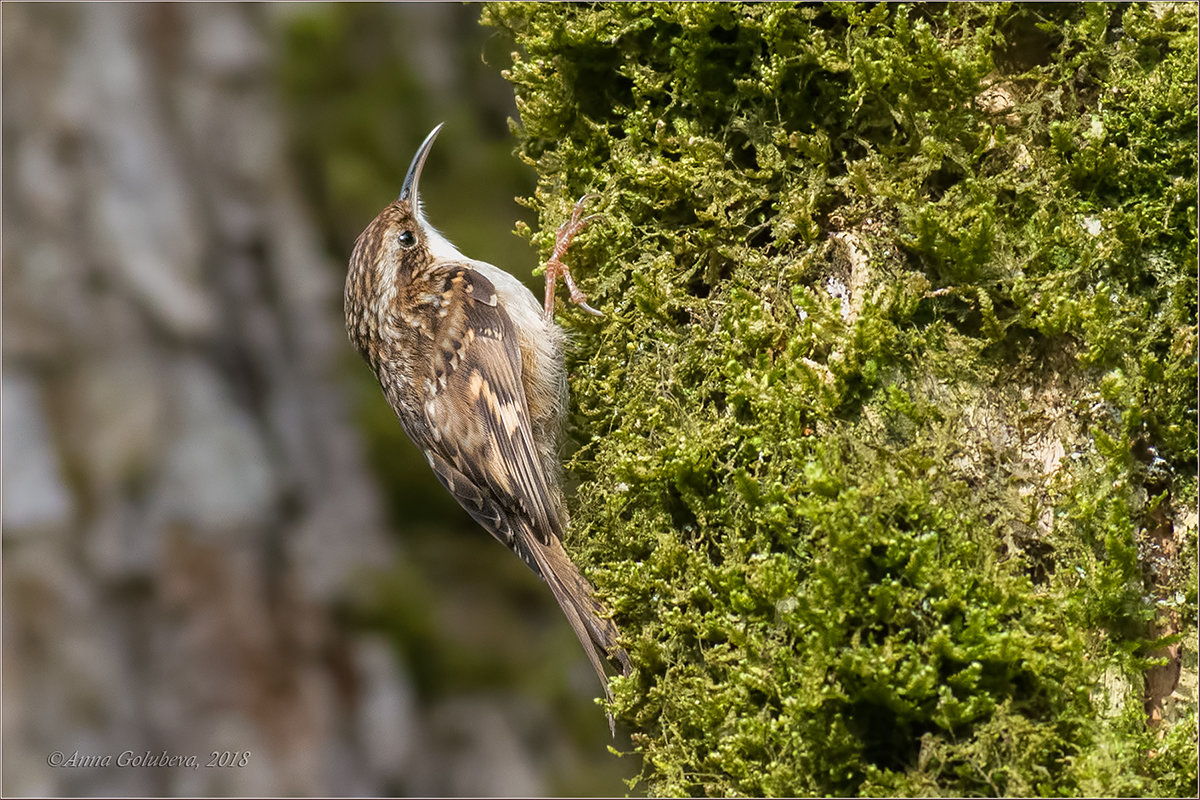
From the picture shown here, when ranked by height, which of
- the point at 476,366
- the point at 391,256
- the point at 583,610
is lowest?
the point at 583,610

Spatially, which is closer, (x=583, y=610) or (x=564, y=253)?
(x=583, y=610)

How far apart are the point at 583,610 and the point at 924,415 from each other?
2.95 feet

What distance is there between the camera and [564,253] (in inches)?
90.7

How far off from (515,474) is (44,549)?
2982 mm

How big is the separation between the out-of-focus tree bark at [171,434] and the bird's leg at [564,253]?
114 inches

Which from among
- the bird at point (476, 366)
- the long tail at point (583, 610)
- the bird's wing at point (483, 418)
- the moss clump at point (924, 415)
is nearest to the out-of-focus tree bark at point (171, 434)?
the bird at point (476, 366)

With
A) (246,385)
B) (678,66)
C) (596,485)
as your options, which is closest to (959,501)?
(596,485)

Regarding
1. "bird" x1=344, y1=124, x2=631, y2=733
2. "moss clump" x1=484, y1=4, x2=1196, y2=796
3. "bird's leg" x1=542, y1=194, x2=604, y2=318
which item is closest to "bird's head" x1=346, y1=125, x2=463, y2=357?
"bird" x1=344, y1=124, x2=631, y2=733

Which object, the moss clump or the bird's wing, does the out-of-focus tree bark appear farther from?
the moss clump

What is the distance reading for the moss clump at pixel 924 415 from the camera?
1.54 metres

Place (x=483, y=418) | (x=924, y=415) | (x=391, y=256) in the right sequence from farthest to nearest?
(x=391, y=256), (x=483, y=418), (x=924, y=415)

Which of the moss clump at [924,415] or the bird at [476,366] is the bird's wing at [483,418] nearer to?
the bird at [476,366]

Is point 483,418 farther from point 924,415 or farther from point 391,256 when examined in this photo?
point 924,415

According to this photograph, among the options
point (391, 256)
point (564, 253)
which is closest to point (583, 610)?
point (564, 253)
